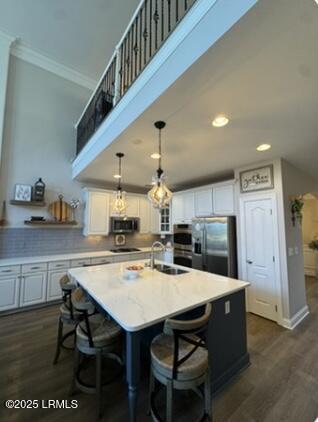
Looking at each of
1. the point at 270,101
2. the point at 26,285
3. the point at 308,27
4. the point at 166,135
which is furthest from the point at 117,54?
the point at 26,285

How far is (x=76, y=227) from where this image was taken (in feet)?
15.5

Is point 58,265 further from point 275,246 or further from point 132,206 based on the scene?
point 275,246

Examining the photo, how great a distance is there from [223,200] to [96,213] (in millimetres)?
3021

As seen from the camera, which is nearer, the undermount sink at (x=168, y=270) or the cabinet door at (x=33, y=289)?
the undermount sink at (x=168, y=270)

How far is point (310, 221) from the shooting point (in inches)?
247

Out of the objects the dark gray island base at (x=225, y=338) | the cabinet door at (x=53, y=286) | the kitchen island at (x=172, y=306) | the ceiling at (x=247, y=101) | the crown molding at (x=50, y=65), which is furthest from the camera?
the crown molding at (x=50, y=65)

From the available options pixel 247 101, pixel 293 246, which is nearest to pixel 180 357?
pixel 247 101

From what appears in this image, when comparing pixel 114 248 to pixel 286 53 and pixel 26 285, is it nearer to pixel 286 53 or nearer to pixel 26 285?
pixel 26 285

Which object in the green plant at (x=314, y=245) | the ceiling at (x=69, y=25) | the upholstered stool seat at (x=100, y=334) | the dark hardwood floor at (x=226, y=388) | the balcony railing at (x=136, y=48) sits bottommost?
the dark hardwood floor at (x=226, y=388)

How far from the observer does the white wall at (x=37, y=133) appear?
3986 mm

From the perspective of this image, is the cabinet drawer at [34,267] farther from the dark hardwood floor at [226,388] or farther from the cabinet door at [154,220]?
the cabinet door at [154,220]

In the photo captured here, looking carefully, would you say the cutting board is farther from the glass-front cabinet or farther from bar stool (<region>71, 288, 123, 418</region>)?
bar stool (<region>71, 288, 123, 418</region>)

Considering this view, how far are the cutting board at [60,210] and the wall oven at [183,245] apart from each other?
2.72 m

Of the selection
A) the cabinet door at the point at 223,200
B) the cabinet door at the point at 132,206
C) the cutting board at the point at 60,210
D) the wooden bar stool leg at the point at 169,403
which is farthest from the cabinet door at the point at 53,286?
the cabinet door at the point at 223,200
